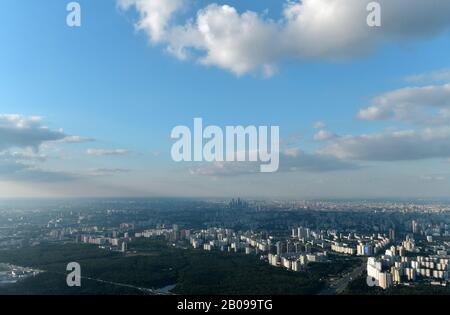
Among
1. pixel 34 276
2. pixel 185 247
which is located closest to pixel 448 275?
pixel 185 247

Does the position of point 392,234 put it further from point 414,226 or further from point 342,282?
point 342,282

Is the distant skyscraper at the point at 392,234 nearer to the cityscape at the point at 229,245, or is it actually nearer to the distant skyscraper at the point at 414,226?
the cityscape at the point at 229,245

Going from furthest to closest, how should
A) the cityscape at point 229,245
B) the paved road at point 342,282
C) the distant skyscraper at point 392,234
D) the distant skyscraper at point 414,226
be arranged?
the distant skyscraper at point 414,226, the distant skyscraper at point 392,234, the cityscape at point 229,245, the paved road at point 342,282

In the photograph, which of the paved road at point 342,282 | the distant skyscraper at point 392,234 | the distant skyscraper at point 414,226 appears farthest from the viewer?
the distant skyscraper at point 414,226

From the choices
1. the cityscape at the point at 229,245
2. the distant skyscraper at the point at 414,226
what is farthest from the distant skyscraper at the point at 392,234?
the distant skyscraper at the point at 414,226

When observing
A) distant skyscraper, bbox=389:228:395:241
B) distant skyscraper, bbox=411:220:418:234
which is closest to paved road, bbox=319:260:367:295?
distant skyscraper, bbox=389:228:395:241

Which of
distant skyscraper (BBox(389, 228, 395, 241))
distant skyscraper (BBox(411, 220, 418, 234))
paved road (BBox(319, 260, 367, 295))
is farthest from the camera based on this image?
distant skyscraper (BBox(411, 220, 418, 234))

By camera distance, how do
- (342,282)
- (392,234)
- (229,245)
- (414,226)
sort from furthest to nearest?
(414,226), (392,234), (229,245), (342,282)

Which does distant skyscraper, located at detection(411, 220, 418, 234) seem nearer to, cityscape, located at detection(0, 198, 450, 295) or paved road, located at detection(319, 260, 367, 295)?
cityscape, located at detection(0, 198, 450, 295)

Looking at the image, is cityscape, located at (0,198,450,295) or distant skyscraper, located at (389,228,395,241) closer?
cityscape, located at (0,198,450,295)

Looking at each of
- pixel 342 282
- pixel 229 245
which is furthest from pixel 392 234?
pixel 342 282

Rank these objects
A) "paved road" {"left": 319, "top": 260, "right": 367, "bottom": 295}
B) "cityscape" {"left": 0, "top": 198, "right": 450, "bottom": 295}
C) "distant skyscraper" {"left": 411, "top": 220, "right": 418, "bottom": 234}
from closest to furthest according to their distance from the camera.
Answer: "paved road" {"left": 319, "top": 260, "right": 367, "bottom": 295}
"cityscape" {"left": 0, "top": 198, "right": 450, "bottom": 295}
"distant skyscraper" {"left": 411, "top": 220, "right": 418, "bottom": 234}

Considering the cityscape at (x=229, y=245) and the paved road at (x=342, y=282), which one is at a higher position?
the cityscape at (x=229, y=245)
